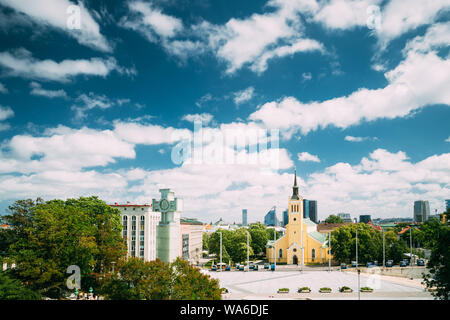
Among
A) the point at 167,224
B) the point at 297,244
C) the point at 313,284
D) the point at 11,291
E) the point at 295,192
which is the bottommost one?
the point at 313,284

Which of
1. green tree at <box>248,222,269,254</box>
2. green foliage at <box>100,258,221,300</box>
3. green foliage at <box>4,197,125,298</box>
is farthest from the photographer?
green tree at <box>248,222,269,254</box>

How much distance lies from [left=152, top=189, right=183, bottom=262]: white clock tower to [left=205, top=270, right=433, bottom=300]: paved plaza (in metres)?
18.6

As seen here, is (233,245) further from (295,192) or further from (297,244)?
(295,192)

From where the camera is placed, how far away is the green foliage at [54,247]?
26.3 meters

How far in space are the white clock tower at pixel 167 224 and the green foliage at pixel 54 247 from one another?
40.7 feet

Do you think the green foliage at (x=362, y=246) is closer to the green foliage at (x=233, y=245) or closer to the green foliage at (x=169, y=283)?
the green foliage at (x=233, y=245)

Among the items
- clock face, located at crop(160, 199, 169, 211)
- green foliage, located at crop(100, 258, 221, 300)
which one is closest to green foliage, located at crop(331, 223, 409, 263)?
green foliage, located at crop(100, 258, 221, 300)

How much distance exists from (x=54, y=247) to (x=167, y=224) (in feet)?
50.8

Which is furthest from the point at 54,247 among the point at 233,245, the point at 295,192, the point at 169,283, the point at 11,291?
the point at 295,192

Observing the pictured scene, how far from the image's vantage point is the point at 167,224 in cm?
1853

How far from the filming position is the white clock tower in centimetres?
1850

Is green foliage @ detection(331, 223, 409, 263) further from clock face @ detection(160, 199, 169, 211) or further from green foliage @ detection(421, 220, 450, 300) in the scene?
→ clock face @ detection(160, 199, 169, 211)
